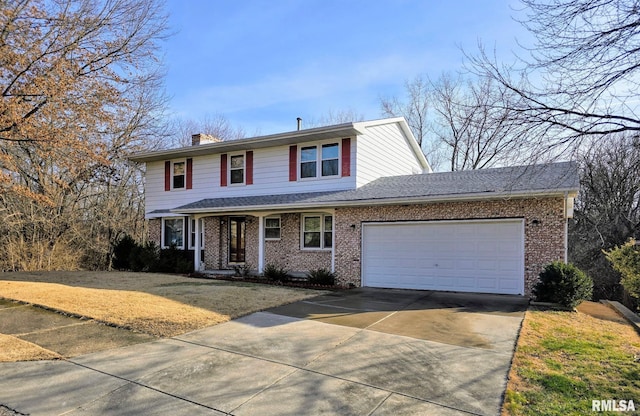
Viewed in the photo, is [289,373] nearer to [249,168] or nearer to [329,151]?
[329,151]

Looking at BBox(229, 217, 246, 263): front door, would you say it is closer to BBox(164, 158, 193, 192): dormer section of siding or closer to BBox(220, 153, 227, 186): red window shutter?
BBox(220, 153, 227, 186): red window shutter

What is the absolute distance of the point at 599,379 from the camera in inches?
179

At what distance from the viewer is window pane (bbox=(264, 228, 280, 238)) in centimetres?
1536

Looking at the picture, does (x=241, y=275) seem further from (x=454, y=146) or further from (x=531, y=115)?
→ (x=454, y=146)

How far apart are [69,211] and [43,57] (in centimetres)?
1123

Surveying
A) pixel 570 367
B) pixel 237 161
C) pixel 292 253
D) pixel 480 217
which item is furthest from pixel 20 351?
pixel 237 161

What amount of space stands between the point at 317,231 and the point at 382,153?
4.39 meters

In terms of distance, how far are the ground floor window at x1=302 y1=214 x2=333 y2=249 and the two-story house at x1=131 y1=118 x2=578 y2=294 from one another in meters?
0.04

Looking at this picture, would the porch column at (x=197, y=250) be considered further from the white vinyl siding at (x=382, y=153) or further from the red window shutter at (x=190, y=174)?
the white vinyl siding at (x=382, y=153)

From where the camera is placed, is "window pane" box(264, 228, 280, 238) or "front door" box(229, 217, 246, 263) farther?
"front door" box(229, 217, 246, 263)

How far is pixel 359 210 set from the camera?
12.8m

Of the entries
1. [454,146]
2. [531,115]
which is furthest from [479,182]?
[454,146]

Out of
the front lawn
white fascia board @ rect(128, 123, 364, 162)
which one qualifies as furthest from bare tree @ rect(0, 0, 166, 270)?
the front lawn

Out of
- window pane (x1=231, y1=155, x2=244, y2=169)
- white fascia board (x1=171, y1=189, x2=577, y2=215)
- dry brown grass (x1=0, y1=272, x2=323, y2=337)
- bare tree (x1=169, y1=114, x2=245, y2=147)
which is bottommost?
dry brown grass (x1=0, y1=272, x2=323, y2=337)
